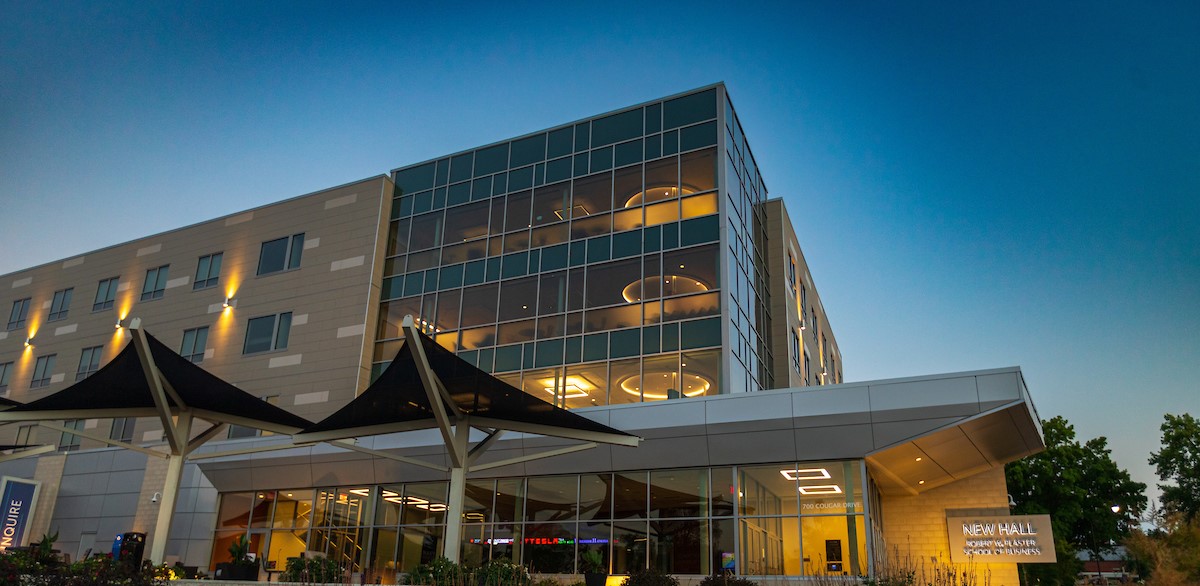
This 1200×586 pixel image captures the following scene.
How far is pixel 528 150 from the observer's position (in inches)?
1309

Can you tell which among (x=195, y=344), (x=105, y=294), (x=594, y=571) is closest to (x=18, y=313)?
(x=105, y=294)

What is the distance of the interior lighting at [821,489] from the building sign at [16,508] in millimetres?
30176

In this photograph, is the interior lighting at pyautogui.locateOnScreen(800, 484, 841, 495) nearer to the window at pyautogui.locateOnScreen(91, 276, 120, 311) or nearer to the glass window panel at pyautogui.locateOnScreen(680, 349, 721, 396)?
the glass window panel at pyautogui.locateOnScreen(680, 349, 721, 396)

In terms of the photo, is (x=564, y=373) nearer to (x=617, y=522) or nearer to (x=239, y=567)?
(x=617, y=522)

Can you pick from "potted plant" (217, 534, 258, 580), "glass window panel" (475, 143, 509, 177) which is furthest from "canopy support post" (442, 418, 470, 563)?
"glass window panel" (475, 143, 509, 177)

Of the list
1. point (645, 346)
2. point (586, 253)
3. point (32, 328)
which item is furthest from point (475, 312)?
point (32, 328)

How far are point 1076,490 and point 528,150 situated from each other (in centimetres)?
3909

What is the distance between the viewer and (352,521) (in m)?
29.4

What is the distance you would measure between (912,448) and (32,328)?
4301 cm

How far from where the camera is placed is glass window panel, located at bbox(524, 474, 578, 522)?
25.8 m

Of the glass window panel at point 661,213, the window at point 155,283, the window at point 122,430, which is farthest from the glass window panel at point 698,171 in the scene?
the window at point 122,430

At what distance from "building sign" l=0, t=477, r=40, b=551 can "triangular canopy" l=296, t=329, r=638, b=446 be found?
2112cm

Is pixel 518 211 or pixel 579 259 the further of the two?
pixel 518 211

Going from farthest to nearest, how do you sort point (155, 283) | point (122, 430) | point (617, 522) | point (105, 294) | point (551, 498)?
1. point (105, 294)
2. point (155, 283)
3. point (122, 430)
4. point (551, 498)
5. point (617, 522)
